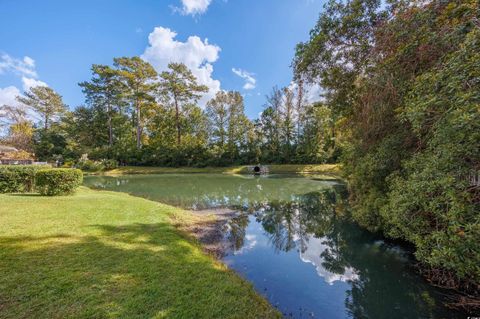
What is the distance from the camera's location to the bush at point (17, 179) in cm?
870

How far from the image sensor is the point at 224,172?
99.0ft

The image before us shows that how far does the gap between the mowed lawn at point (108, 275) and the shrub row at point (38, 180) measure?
3226 millimetres

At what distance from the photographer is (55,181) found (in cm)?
857

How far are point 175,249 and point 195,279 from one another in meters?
1.27

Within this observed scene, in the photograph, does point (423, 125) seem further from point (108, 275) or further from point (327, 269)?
point (108, 275)

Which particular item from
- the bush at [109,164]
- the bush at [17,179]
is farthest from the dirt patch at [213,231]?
the bush at [109,164]

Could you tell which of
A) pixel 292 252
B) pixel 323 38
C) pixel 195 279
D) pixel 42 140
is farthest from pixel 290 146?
pixel 42 140

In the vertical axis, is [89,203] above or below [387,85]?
below

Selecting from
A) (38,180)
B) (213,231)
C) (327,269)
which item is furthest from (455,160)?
(38,180)

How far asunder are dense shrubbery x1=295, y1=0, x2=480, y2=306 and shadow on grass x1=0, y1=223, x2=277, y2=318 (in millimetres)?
2399

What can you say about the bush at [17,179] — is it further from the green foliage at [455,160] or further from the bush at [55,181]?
the green foliage at [455,160]

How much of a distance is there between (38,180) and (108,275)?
25.6ft

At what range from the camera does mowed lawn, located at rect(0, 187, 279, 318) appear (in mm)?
2572

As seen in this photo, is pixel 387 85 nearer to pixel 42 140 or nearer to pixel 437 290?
pixel 437 290
